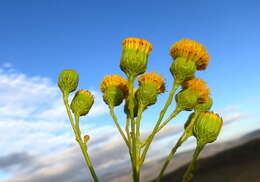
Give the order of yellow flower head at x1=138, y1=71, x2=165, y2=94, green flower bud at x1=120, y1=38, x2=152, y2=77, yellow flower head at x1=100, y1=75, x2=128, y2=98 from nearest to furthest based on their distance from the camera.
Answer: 1. green flower bud at x1=120, y1=38, x2=152, y2=77
2. yellow flower head at x1=138, y1=71, x2=165, y2=94
3. yellow flower head at x1=100, y1=75, x2=128, y2=98

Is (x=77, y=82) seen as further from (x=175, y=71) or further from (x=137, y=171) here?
(x=137, y=171)

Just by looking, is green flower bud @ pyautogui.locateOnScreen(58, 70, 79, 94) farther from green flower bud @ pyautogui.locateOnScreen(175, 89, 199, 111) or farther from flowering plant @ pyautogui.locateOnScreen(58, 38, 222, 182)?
green flower bud @ pyautogui.locateOnScreen(175, 89, 199, 111)


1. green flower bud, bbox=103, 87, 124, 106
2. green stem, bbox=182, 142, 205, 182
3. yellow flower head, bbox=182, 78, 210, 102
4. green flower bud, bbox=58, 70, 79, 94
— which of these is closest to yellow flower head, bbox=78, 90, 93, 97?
green flower bud, bbox=58, 70, 79, 94

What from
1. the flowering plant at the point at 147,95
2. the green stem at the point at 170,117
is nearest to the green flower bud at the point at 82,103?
the flowering plant at the point at 147,95

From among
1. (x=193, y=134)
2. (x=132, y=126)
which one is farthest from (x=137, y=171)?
(x=193, y=134)

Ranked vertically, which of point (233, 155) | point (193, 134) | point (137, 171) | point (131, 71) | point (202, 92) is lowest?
point (137, 171)

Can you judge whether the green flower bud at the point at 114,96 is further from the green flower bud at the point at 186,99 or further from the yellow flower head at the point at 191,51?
the yellow flower head at the point at 191,51
